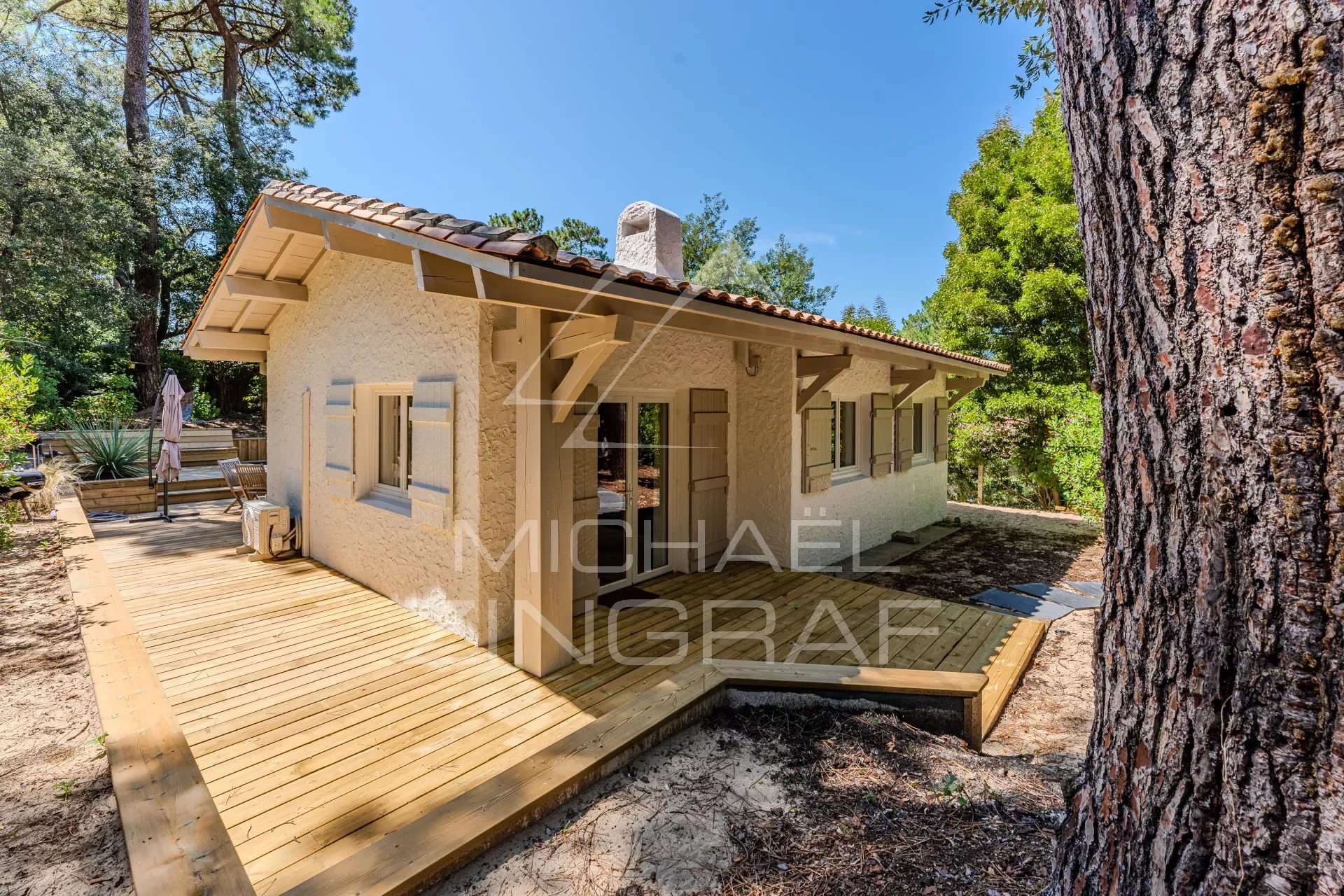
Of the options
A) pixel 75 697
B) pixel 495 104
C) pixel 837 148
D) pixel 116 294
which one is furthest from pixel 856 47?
pixel 116 294

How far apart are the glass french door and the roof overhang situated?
1496mm

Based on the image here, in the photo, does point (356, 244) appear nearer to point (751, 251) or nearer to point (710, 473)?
point (710, 473)

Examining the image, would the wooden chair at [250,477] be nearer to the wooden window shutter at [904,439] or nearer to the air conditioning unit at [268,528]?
the air conditioning unit at [268,528]

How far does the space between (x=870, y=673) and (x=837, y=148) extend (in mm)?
19800

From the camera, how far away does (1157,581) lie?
49.0 inches

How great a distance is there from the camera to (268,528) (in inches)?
256

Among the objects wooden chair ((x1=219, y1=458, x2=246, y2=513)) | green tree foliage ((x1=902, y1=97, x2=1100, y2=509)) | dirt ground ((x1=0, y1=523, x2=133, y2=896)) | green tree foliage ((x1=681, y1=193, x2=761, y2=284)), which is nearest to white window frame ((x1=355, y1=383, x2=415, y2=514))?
dirt ground ((x1=0, y1=523, x2=133, y2=896))

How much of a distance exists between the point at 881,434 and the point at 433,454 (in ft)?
19.7

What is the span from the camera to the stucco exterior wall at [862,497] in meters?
6.66

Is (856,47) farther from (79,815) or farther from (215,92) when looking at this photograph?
(215,92)

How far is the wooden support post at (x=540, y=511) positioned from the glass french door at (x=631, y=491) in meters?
1.48

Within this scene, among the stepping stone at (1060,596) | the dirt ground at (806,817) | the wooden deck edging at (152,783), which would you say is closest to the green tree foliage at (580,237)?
the stepping stone at (1060,596)

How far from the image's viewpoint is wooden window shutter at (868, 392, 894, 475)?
7.98 metres

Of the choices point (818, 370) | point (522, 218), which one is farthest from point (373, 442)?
point (522, 218)
